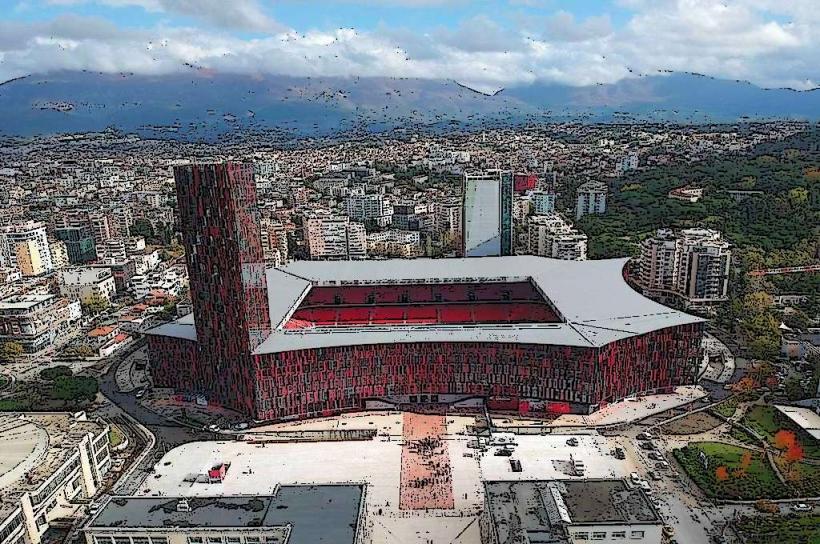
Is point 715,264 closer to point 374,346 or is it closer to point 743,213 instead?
point 743,213

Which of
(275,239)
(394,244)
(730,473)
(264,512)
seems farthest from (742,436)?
(275,239)

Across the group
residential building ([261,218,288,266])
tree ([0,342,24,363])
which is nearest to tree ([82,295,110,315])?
tree ([0,342,24,363])

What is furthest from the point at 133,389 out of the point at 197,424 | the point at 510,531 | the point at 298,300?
the point at 510,531

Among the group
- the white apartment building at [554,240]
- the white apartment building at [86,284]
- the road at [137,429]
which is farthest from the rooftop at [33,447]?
the white apartment building at [554,240]

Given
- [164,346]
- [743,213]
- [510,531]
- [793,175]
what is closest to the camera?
[510,531]

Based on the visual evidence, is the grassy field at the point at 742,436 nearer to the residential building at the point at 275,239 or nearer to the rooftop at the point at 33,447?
the rooftop at the point at 33,447

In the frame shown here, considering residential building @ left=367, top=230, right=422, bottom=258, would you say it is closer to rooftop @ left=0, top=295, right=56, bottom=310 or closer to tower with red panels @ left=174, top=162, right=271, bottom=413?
rooftop @ left=0, top=295, right=56, bottom=310
